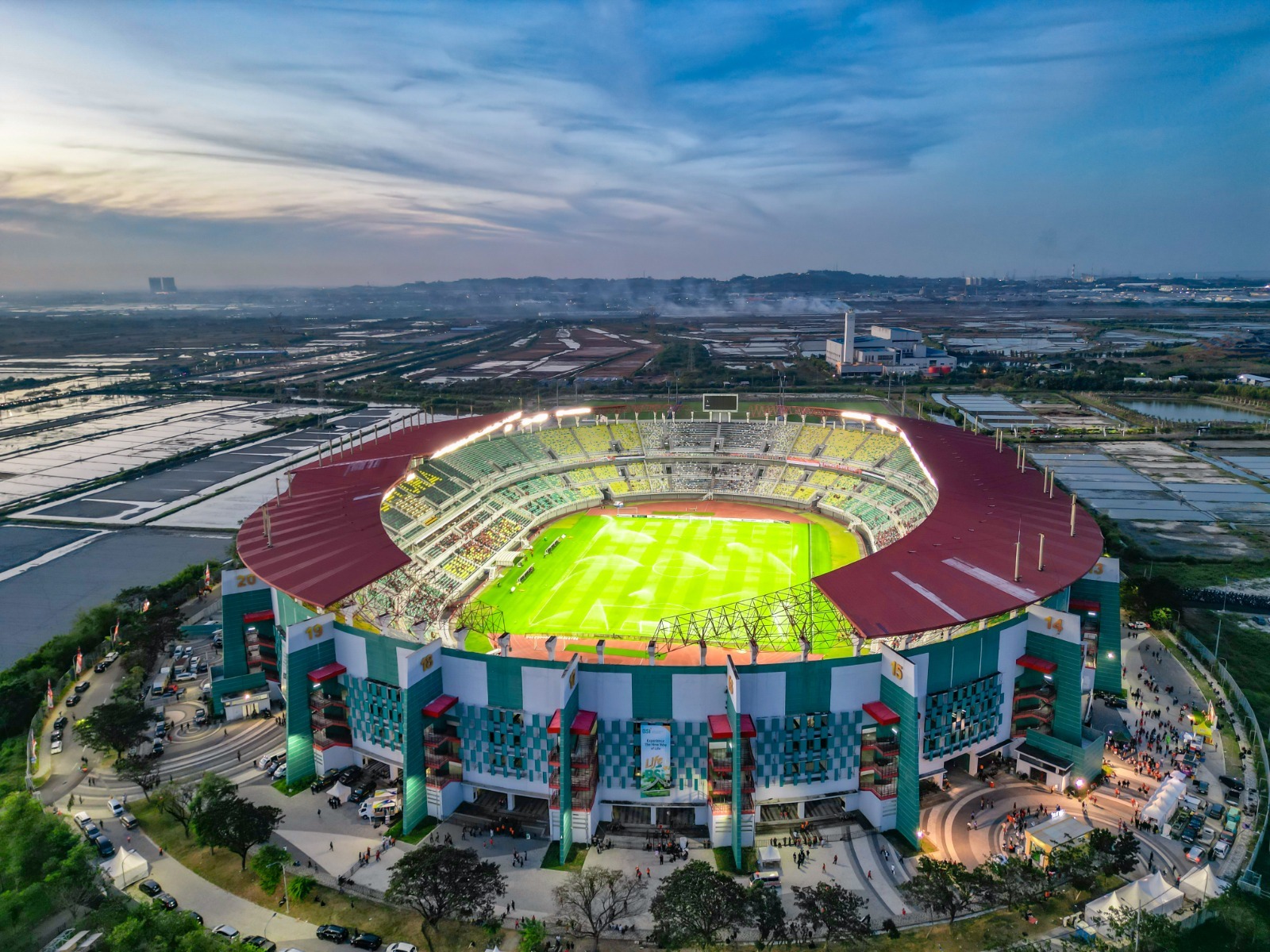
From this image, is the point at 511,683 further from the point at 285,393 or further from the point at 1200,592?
the point at 285,393

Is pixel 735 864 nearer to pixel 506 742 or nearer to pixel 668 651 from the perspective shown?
pixel 506 742

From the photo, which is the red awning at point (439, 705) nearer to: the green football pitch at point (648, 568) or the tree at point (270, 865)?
the tree at point (270, 865)

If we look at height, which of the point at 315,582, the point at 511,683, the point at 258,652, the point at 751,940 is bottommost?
the point at 751,940

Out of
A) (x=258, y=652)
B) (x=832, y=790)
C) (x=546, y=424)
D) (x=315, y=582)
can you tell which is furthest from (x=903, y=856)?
(x=546, y=424)

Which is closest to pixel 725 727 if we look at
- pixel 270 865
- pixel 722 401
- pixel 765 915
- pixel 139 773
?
pixel 765 915

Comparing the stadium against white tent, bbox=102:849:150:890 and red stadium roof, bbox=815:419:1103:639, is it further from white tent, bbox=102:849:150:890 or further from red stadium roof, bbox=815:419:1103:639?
white tent, bbox=102:849:150:890
